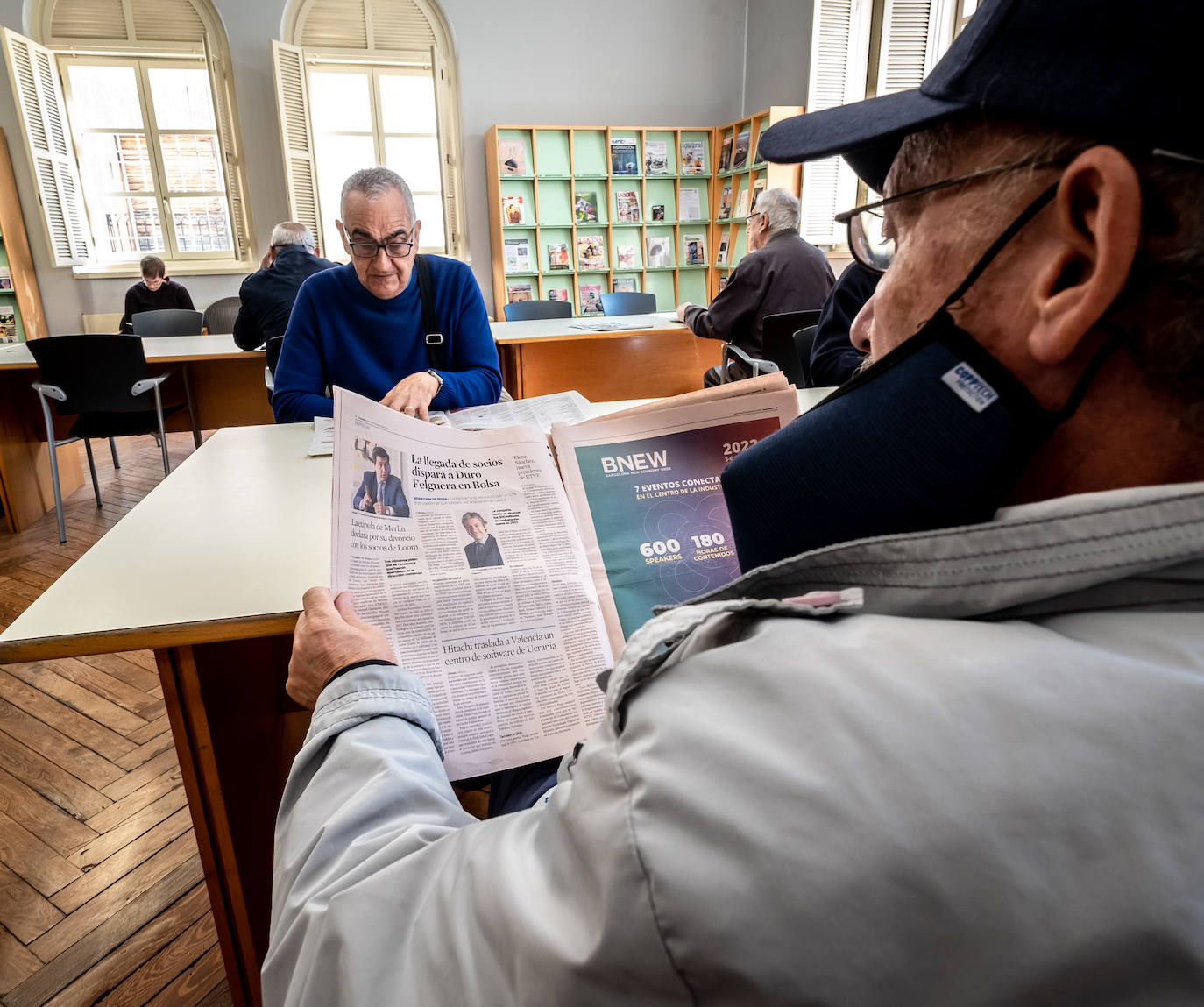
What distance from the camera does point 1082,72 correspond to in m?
0.32

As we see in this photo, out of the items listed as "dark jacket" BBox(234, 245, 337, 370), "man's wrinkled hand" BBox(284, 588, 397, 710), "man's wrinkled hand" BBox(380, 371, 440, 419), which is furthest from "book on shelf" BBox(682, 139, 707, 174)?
"man's wrinkled hand" BBox(284, 588, 397, 710)

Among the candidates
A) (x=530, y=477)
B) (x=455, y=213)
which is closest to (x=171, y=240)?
(x=455, y=213)

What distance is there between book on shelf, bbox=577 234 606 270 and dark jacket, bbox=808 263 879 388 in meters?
4.48

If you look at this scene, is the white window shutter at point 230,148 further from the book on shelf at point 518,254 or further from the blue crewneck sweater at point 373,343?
the blue crewneck sweater at point 373,343

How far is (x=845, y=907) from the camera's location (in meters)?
0.27

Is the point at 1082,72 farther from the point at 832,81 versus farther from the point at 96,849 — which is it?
the point at 832,81

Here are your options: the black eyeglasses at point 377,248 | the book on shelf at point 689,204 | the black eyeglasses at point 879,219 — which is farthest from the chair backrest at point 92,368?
the book on shelf at point 689,204

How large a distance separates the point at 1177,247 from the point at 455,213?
6476 mm

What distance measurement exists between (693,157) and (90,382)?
517cm

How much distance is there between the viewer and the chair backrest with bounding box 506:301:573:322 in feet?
15.3

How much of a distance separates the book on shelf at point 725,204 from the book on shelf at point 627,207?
73 cm

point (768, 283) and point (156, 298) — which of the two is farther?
point (156, 298)

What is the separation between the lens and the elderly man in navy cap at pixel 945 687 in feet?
0.88

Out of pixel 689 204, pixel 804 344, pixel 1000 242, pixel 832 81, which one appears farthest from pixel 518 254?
pixel 1000 242
